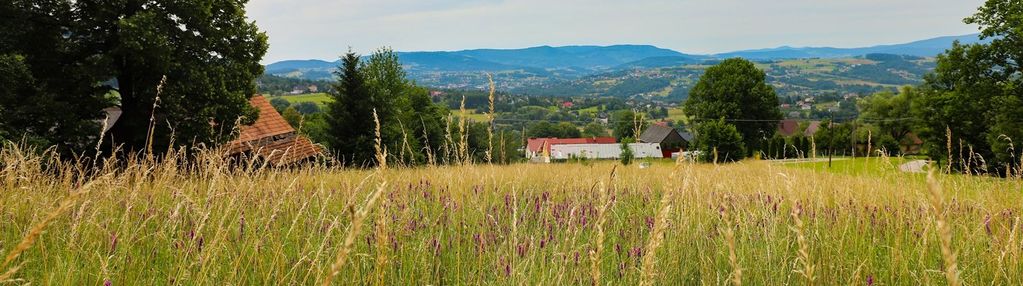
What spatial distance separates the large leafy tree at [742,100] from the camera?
153ft

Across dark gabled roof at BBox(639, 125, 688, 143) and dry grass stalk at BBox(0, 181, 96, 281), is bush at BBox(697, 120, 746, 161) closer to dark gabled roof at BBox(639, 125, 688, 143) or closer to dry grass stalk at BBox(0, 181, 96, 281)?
dry grass stalk at BBox(0, 181, 96, 281)

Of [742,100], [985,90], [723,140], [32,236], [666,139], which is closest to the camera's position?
[32,236]

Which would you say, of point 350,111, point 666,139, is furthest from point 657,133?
point 350,111

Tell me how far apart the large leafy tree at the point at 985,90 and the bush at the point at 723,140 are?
42.1 feet

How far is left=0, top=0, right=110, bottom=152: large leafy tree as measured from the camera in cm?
1459

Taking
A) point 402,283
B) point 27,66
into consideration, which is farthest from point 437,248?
point 27,66

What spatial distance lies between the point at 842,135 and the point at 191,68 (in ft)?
199

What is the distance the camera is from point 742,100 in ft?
155

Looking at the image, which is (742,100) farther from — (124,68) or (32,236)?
(32,236)

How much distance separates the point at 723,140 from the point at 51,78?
38.4m

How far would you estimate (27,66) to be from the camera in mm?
14234

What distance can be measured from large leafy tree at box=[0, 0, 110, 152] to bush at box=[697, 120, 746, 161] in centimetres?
3642

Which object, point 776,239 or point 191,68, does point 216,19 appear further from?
point 776,239

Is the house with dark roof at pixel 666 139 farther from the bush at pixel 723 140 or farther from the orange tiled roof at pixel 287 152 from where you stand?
the orange tiled roof at pixel 287 152
